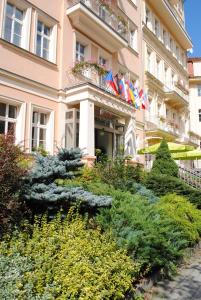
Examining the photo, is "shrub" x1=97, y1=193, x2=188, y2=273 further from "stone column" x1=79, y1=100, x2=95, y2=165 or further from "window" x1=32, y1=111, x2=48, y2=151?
"window" x1=32, y1=111, x2=48, y2=151

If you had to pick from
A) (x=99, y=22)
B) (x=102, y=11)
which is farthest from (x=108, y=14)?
(x=99, y=22)

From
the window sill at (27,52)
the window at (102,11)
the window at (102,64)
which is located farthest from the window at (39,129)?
the window at (102,11)

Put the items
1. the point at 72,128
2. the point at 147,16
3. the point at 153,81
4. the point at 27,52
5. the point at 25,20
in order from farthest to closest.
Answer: the point at 147,16, the point at 153,81, the point at 72,128, the point at 25,20, the point at 27,52

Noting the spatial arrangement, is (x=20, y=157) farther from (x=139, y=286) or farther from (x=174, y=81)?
(x=174, y=81)

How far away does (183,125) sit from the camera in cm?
3058

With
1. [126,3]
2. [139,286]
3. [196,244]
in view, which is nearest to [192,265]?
[196,244]

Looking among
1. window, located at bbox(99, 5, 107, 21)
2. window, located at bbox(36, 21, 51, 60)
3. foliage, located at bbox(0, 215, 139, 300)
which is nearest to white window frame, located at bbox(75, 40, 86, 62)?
window, located at bbox(36, 21, 51, 60)

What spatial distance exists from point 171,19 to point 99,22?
14216 mm

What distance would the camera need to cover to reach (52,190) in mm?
6039

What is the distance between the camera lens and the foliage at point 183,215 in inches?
296

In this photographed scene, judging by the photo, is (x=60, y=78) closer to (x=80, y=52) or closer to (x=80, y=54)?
(x=80, y=54)

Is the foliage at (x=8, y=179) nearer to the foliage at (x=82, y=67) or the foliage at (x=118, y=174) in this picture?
the foliage at (x=118, y=174)

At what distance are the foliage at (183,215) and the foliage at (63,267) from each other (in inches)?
114

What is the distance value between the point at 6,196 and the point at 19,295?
1949 millimetres
